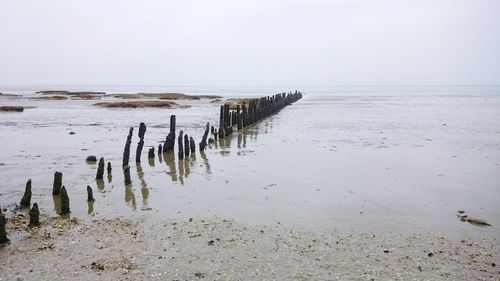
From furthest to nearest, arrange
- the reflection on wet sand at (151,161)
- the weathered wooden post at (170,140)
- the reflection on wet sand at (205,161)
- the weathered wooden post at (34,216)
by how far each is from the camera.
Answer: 1. the weathered wooden post at (170,140)
2. the reflection on wet sand at (151,161)
3. the reflection on wet sand at (205,161)
4. the weathered wooden post at (34,216)

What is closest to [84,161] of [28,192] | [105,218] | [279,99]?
[28,192]

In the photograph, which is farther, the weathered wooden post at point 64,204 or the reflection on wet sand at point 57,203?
the reflection on wet sand at point 57,203

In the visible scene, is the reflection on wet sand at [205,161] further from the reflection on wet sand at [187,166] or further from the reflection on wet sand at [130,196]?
the reflection on wet sand at [130,196]

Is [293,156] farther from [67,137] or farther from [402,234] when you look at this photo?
[67,137]

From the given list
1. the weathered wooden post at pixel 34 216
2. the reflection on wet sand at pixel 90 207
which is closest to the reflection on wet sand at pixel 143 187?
the reflection on wet sand at pixel 90 207

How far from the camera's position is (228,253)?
24.1 ft

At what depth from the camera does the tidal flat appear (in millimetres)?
6828

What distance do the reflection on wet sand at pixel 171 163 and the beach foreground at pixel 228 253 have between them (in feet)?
15.3

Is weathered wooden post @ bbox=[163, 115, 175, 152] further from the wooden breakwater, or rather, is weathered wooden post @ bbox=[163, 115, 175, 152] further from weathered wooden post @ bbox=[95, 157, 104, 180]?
weathered wooden post @ bbox=[95, 157, 104, 180]

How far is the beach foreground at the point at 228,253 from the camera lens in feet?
21.5

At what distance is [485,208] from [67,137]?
64.1ft

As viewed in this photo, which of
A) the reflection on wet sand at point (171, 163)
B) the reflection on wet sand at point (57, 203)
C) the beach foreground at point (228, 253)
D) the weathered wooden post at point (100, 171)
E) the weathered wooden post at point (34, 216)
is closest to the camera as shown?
the beach foreground at point (228, 253)

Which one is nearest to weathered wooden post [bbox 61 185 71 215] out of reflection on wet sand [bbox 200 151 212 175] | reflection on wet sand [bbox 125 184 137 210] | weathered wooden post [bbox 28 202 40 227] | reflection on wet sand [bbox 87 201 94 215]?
reflection on wet sand [bbox 87 201 94 215]

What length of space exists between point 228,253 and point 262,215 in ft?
7.66
